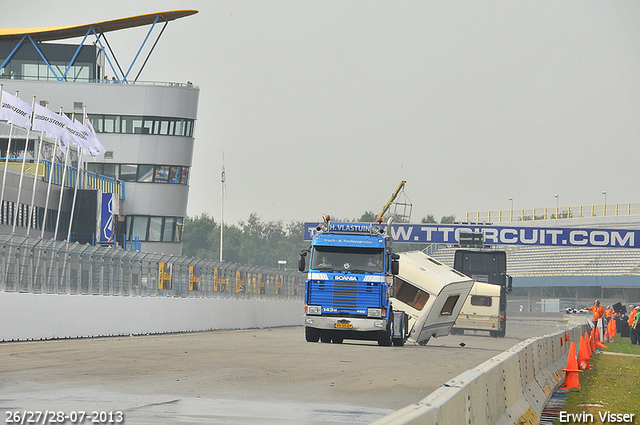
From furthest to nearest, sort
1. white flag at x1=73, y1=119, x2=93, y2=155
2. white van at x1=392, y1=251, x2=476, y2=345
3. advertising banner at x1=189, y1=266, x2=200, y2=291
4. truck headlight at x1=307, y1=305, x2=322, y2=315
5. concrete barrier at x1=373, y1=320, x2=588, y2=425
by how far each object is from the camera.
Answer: white flag at x1=73, y1=119, x2=93, y2=155, advertising banner at x1=189, y1=266, x2=200, y2=291, white van at x1=392, y1=251, x2=476, y2=345, truck headlight at x1=307, y1=305, x2=322, y2=315, concrete barrier at x1=373, y1=320, x2=588, y2=425

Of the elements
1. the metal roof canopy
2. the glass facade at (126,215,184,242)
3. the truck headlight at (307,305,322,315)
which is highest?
the metal roof canopy

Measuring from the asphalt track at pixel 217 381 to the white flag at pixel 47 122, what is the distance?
901 inches

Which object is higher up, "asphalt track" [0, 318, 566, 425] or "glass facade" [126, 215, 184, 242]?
"glass facade" [126, 215, 184, 242]

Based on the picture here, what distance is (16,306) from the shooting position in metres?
23.4

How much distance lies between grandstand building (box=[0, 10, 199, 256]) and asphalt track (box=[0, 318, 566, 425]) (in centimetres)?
4761

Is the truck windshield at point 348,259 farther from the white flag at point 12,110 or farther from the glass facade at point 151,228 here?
the glass facade at point 151,228

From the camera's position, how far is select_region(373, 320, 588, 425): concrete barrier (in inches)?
229

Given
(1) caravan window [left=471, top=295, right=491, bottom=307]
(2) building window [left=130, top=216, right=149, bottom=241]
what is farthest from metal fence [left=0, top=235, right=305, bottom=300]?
(2) building window [left=130, top=216, right=149, bottom=241]

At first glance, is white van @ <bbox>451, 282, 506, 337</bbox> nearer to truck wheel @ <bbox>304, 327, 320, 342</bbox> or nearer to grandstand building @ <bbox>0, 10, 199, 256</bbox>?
truck wheel @ <bbox>304, 327, 320, 342</bbox>

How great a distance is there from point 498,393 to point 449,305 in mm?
20083

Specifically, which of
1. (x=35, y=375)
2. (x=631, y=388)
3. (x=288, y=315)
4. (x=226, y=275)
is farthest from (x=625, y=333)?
(x=35, y=375)

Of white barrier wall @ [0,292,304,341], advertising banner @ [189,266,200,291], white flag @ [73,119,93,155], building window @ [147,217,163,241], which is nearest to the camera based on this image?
white barrier wall @ [0,292,304,341]

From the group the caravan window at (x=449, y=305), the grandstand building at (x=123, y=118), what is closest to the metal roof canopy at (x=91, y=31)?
the grandstand building at (x=123, y=118)

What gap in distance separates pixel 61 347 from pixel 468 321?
24684 millimetres
